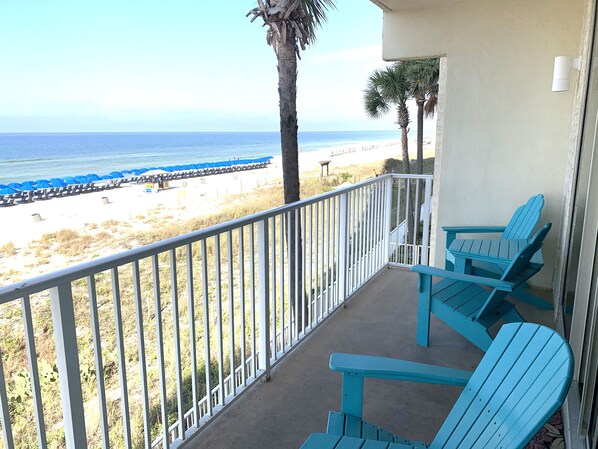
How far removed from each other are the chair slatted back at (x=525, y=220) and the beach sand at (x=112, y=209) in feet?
46.8

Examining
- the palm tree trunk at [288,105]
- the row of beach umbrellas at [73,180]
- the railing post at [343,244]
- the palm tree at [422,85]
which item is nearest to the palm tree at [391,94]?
the palm tree at [422,85]

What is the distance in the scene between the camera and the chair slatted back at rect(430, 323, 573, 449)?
3.64 ft

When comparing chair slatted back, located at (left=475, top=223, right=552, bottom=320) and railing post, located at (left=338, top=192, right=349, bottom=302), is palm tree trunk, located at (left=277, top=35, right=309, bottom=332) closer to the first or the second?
railing post, located at (left=338, top=192, right=349, bottom=302)

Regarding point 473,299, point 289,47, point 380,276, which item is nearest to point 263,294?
point 473,299

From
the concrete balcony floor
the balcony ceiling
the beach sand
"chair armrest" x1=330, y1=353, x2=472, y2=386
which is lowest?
the beach sand

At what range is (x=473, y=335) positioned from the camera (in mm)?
2736

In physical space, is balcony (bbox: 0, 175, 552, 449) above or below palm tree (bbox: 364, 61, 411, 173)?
below

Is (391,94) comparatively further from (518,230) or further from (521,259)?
(521,259)

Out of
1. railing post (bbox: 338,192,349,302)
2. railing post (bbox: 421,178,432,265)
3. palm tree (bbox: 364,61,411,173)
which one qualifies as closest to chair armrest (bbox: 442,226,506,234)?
railing post (bbox: 421,178,432,265)

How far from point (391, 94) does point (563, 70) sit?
1009cm

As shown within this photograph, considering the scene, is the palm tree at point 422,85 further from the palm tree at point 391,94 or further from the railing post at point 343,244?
the railing post at point 343,244

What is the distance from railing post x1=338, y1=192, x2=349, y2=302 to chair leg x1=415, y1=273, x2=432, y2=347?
0.81 metres

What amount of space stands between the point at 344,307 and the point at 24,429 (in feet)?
15.4

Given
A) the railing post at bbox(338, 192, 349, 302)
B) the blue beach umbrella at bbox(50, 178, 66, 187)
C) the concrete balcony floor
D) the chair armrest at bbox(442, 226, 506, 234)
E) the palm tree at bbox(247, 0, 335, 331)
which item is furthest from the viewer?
the blue beach umbrella at bbox(50, 178, 66, 187)
